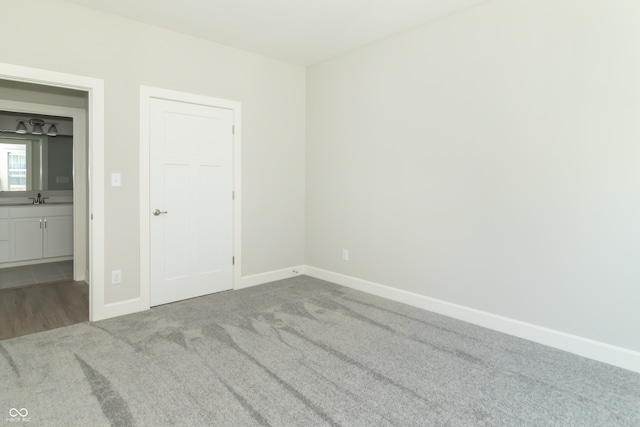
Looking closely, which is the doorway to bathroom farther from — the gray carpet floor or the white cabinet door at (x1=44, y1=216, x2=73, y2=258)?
the gray carpet floor

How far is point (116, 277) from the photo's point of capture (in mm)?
3359

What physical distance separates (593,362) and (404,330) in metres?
1.28

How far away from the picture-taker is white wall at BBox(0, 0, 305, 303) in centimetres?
297

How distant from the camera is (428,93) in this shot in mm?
3455

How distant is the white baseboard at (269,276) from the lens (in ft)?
14.0

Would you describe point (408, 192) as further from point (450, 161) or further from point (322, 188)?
point (322, 188)

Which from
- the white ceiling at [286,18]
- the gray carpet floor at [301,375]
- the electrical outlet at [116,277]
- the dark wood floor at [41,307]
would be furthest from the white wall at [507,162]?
the dark wood floor at [41,307]

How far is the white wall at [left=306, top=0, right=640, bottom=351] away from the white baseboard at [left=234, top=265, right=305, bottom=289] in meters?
0.84

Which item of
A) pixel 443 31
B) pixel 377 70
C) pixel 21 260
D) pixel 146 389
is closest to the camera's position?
pixel 146 389

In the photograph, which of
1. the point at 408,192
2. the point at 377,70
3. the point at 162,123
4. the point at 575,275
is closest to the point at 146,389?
the point at 162,123

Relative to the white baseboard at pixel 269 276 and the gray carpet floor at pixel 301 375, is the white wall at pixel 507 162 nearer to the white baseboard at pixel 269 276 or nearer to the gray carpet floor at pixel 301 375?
the gray carpet floor at pixel 301 375
